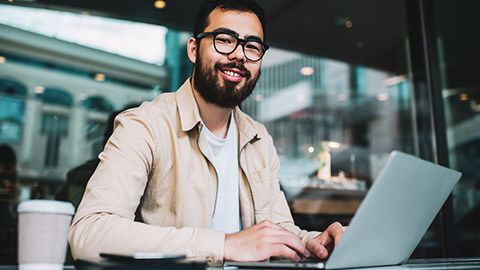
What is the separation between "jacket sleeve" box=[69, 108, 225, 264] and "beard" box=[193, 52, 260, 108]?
232mm

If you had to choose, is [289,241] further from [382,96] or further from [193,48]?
[382,96]

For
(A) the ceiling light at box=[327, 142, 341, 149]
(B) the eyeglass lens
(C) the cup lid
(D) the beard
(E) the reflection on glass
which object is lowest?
(C) the cup lid

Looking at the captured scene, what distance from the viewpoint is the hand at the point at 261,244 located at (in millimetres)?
789

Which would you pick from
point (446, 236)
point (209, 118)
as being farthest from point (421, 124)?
point (209, 118)

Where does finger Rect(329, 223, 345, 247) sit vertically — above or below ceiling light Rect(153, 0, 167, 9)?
below

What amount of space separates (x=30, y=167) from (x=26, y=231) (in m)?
4.37

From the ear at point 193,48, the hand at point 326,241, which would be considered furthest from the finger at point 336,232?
→ the ear at point 193,48

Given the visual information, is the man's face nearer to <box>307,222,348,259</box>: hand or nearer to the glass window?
<box>307,222,348,259</box>: hand

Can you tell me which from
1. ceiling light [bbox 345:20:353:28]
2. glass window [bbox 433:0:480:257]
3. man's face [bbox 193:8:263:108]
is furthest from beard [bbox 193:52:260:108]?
ceiling light [bbox 345:20:353:28]

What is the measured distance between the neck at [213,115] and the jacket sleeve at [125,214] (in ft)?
0.77

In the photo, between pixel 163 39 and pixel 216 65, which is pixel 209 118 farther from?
pixel 163 39

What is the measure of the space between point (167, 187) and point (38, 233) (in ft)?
2.06

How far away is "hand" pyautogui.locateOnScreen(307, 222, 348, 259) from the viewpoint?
93 centimetres

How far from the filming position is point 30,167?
4.42 metres
